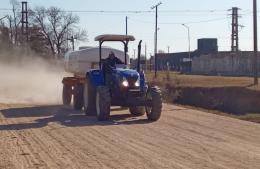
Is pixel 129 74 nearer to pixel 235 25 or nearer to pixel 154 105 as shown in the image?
pixel 154 105

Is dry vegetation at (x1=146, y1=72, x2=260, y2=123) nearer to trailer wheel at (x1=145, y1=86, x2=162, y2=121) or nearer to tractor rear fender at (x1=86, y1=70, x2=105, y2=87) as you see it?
tractor rear fender at (x1=86, y1=70, x2=105, y2=87)

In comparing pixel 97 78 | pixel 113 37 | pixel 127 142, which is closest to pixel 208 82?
pixel 113 37

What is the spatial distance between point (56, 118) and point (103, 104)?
2.10m

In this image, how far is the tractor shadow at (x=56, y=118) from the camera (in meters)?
17.7

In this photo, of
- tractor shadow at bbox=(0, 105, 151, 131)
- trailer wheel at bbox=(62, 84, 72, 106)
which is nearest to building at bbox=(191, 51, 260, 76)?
trailer wheel at bbox=(62, 84, 72, 106)

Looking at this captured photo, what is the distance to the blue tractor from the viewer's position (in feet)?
61.4

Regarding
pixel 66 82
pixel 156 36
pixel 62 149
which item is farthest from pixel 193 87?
pixel 156 36

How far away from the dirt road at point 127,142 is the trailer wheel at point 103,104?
350 mm

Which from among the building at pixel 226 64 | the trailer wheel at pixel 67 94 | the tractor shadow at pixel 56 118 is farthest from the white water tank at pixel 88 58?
the building at pixel 226 64

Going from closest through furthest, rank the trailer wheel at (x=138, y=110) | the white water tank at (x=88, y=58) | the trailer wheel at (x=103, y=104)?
the trailer wheel at (x=103, y=104) < the trailer wheel at (x=138, y=110) < the white water tank at (x=88, y=58)

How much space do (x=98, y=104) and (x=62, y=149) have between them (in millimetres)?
6195

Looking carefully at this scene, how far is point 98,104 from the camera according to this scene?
1892 centimetres

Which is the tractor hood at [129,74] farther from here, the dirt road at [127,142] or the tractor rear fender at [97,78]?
the dirt road at [127,142]

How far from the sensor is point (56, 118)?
19656mm
